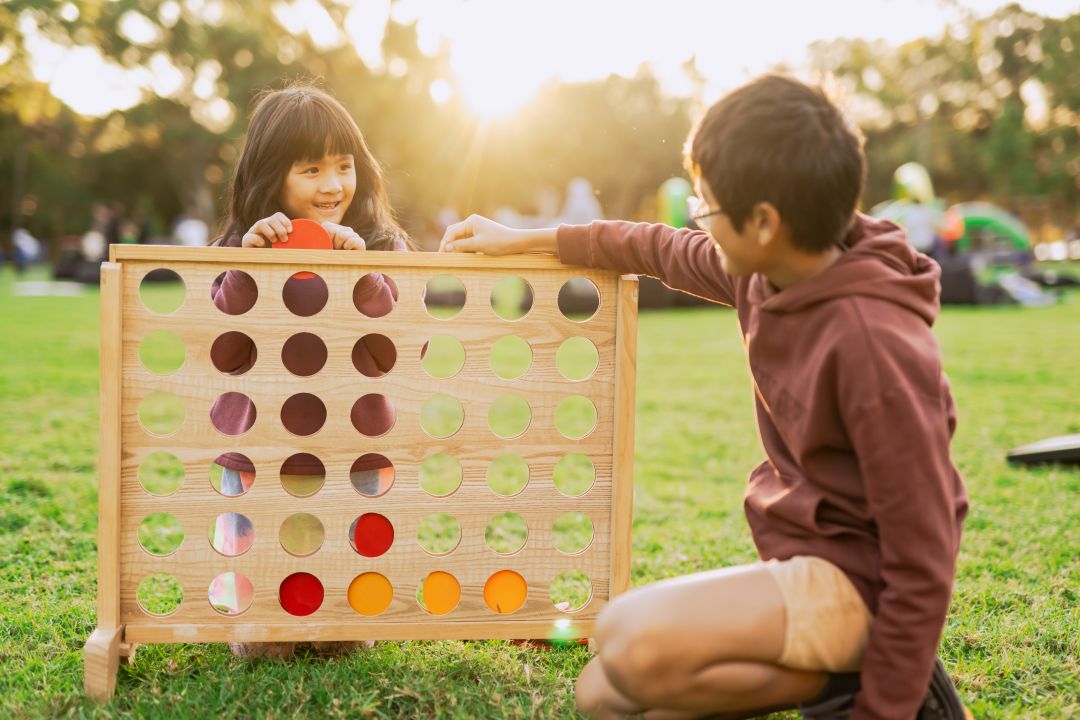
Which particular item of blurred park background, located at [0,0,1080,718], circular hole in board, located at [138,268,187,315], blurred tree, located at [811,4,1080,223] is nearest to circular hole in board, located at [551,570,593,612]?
blurred park background, located at [0,0,1080,718]

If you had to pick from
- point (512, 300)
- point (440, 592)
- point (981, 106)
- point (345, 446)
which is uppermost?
point (981, 106)

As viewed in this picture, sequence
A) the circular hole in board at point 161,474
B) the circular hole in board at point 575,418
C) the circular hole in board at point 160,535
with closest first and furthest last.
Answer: the circular hole in board at point 160,535 → the circular hole in board at point 161,474 → the circular hole in board at point 575,418

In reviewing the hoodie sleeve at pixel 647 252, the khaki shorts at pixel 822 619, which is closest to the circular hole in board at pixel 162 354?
the hoodie sleeve at pixel 647 252

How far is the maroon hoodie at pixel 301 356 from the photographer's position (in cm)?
212

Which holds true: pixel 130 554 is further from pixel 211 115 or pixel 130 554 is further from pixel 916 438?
pixel 211 115

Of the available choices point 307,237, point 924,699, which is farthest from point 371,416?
point 924,699

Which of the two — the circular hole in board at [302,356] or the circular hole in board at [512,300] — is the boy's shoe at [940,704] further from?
the circular hole in board at [512,300]

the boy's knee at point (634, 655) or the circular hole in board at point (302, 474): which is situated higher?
the circular hole in board at point (302, 474)

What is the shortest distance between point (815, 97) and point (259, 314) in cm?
119

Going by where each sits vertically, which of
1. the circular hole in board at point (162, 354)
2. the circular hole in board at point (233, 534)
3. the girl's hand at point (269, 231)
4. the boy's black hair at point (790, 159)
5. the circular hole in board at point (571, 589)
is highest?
the boy's black hair at point (790, 159)

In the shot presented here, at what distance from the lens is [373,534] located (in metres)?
2.16

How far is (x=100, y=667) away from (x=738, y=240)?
1534mm

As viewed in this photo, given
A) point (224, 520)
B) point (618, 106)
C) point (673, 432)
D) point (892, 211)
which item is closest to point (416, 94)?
point (618, 106)

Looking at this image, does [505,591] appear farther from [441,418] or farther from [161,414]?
[161,414]
